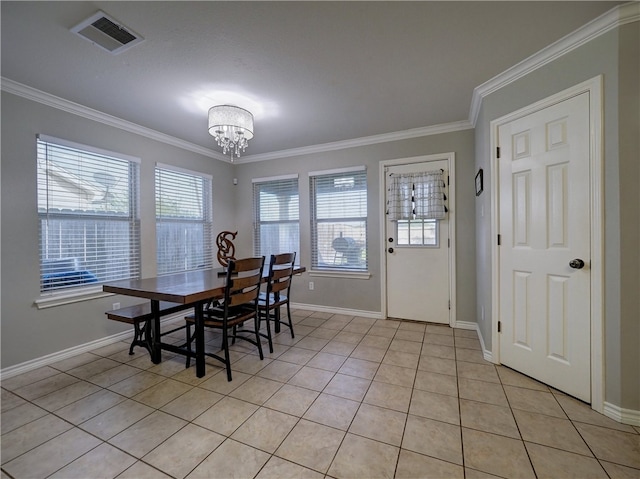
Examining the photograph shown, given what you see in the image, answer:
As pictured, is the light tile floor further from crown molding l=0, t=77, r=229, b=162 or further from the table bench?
crown molding l=0, t=77, r=229, b=162

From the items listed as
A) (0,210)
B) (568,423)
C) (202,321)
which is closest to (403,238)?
(568,423)

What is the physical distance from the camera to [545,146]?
1991mm

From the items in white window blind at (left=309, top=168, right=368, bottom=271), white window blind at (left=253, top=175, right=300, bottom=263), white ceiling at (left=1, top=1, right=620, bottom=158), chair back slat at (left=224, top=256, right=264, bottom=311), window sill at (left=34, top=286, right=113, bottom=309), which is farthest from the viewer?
white window blind at (left=253, top=175, right=300, bottom=263)

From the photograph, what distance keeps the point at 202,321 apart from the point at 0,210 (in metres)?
1.85

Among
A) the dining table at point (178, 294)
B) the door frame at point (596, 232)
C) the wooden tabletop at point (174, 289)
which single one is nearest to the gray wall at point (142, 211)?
the dining table at point (178, 294)

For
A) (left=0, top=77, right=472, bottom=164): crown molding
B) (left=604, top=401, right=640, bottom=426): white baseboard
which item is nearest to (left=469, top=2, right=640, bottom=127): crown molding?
(left=0, top=77, right=472, bottom=164): crown molding

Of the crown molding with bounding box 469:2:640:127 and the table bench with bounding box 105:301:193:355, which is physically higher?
the crown molding with bounding box 469:2:640:127

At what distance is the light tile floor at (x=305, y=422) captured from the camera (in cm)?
136

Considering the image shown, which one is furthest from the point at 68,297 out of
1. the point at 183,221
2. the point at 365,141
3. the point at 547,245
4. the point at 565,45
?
the point at 565,45

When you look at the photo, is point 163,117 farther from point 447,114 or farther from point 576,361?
point 576,361

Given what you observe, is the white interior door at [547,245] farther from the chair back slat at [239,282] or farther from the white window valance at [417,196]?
the chair back slat at [239,282]

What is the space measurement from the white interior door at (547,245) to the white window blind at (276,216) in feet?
9.00

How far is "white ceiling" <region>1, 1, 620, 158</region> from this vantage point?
1.56 m

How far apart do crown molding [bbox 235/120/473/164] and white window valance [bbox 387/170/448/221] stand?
48 centimetres
